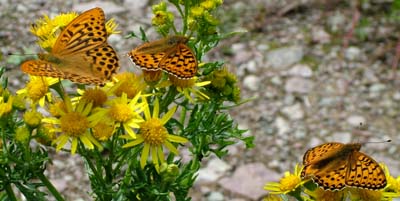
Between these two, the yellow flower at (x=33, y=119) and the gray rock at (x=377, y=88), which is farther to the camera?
the gray rock at (x=377, y=88)

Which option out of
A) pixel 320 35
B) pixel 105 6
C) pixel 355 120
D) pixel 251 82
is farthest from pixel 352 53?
pixel 105 6

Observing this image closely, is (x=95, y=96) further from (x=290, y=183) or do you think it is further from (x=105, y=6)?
(x=105, y=6)

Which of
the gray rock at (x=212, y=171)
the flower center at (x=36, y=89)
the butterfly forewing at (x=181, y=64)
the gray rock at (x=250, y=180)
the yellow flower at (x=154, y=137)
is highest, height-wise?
the butterfly forewing at (x=181, y=64)

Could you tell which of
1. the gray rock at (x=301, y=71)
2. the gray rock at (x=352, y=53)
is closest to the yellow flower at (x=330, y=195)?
the gray rock at (x=301, y=71)

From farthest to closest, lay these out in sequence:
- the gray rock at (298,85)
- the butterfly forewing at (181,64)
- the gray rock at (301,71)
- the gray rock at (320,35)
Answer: the gray rock at (320,35) < the gray rock at (301,71) < the gray rock at (298,85) < the butterfly forewing at (181,64)

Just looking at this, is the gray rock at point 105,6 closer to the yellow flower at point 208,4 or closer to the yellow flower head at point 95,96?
the yellow flower at point 208,4

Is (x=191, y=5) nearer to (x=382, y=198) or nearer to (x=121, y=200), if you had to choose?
(x=121, y=200)
